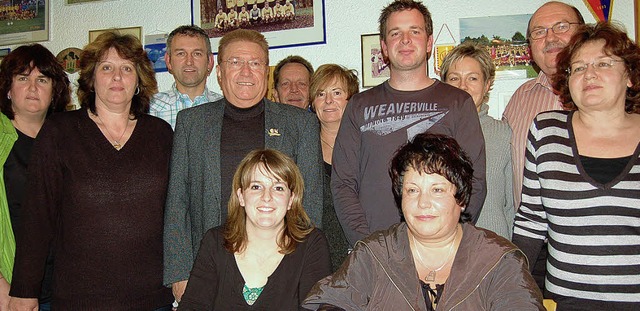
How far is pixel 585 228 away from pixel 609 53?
66 centimetres

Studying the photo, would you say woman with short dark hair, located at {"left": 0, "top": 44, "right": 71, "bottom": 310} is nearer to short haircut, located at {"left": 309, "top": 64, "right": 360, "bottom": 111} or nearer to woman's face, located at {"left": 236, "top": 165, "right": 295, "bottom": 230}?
woman's face, located at {"left": 236, "top": 165, "right": 295, "bottom": 230}

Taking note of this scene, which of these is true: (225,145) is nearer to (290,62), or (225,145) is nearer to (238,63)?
(238,63)

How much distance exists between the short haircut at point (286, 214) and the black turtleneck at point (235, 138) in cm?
12

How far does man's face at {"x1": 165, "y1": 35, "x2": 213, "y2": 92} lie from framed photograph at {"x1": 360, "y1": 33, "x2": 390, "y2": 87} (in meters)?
1.12

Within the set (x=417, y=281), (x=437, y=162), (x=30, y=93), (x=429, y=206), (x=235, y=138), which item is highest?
(x=30, y=93)

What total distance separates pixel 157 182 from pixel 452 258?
4.37 feet

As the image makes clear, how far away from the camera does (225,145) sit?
2.49 m

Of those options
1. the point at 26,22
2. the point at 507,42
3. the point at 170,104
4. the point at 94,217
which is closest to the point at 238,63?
the point at 94,217

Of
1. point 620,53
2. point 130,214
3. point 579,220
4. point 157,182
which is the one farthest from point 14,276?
point 620,53

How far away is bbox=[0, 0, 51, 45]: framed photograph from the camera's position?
15.3 ft

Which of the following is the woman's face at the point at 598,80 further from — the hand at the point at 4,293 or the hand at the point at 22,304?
the hand at the point at 4,293

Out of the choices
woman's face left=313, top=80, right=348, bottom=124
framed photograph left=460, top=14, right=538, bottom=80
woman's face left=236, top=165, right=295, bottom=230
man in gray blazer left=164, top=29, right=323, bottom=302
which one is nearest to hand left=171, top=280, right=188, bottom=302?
man in gray blazer left=164, top=29, right=323, bottom=302

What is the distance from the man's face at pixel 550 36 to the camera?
112 inches

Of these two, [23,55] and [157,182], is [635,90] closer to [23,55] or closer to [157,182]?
[157,182]
